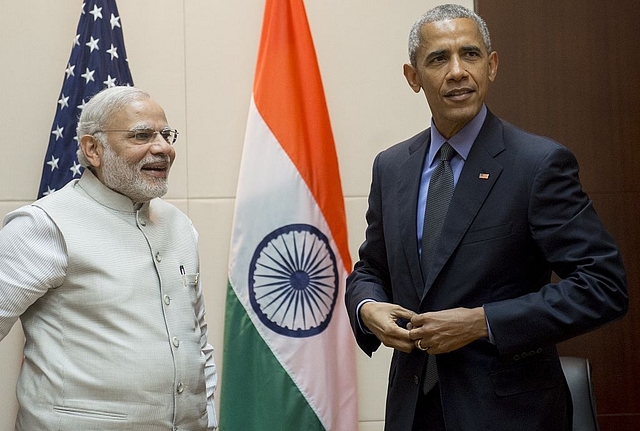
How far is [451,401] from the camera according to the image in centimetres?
196

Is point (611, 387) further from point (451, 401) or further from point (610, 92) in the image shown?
point (451, 401)

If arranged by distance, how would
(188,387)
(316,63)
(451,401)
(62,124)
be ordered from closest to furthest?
(451,401) < (188,387) < (62,124) < (316,63)

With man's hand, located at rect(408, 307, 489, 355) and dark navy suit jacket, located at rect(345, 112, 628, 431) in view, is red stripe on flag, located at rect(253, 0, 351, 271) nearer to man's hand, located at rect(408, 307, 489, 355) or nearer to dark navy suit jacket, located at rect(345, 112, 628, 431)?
dark navy suit jacket, located at rect(345, 112, 628, 431)

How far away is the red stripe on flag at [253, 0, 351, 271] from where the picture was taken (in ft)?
11.5

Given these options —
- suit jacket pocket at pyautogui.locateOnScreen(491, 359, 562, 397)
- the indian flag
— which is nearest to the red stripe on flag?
the indian flag

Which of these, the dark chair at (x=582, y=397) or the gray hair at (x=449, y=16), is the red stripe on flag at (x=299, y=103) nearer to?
the dark chair at (x=582, y=397)

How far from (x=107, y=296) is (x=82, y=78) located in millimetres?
1402

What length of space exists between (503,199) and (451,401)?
0.51 meters

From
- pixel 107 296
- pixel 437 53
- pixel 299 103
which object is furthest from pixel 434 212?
pixel 299 103

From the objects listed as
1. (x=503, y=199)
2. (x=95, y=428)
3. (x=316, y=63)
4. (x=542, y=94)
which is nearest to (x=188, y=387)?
(x=95, y=428)

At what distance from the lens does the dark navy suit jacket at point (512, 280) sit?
6.17 ft

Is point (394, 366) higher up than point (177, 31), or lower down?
lower down

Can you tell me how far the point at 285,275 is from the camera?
11.2 feet

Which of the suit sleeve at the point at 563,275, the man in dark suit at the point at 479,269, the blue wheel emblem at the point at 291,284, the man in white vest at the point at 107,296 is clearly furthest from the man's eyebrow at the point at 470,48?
the blue wheel emblem at the point at 291,284
